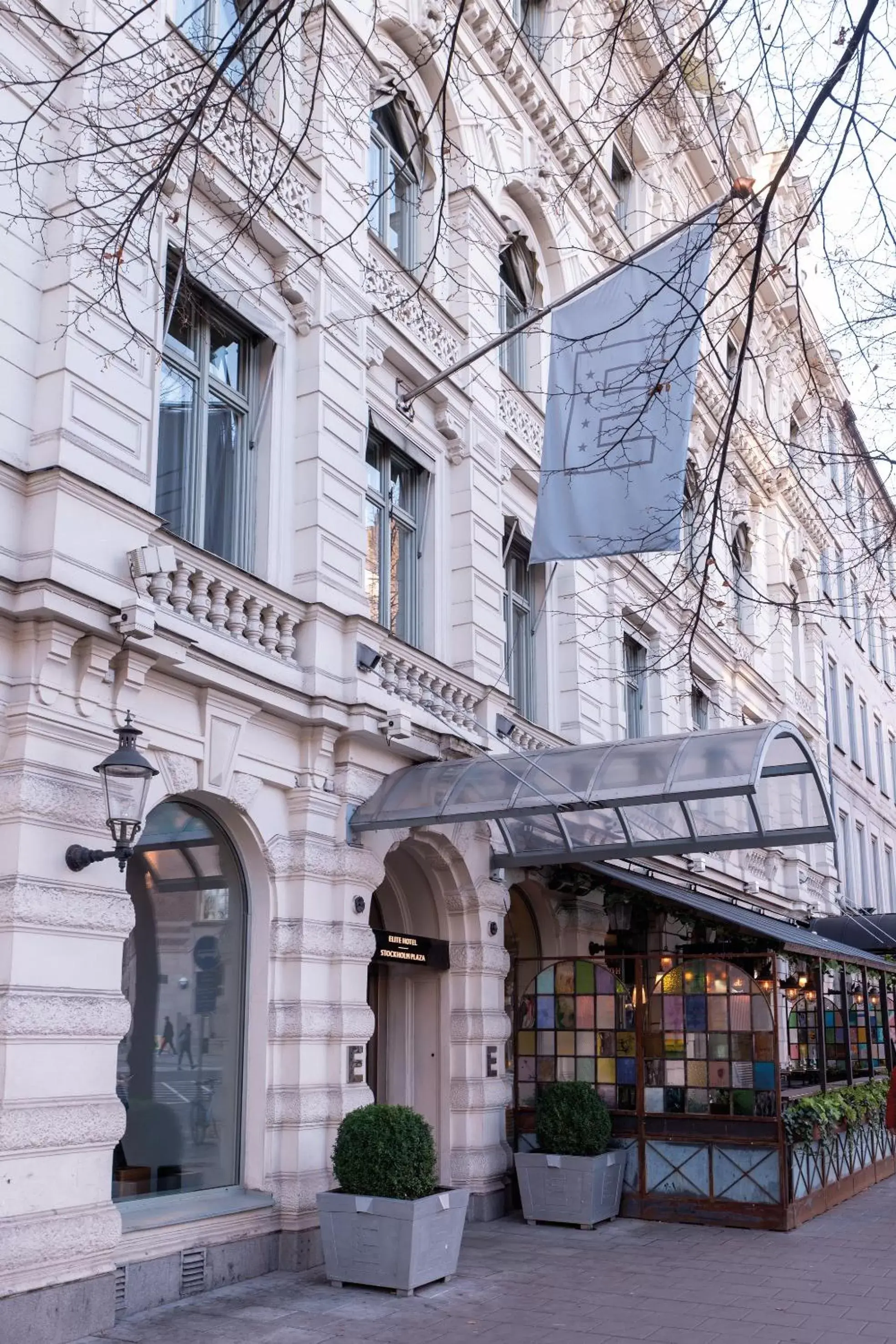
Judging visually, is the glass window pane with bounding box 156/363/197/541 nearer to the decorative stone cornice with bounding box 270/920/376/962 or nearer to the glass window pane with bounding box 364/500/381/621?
the glass window pane with bounding box 364/500/381/621

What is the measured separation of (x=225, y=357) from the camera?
40.4 feet

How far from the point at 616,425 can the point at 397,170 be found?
598 cm

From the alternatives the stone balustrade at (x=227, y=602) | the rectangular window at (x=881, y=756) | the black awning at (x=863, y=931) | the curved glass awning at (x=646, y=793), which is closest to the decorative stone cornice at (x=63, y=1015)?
the stone balustrade at (x=227, y=602)

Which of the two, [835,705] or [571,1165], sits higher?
[835,705]

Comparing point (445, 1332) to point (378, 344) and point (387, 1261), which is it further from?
point (378, 344)

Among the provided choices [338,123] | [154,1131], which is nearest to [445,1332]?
[154,1131]

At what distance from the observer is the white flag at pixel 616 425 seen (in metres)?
10.3

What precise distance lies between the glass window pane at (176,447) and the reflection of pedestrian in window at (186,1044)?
4.08 m

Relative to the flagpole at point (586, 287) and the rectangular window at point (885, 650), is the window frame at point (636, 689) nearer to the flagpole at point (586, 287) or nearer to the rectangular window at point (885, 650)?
the flagpole at point (586, 287)

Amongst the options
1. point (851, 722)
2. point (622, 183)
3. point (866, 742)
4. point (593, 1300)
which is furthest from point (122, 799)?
point (866, 742)

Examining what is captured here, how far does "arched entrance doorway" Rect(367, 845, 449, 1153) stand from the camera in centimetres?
1405

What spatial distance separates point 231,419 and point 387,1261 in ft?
24.2

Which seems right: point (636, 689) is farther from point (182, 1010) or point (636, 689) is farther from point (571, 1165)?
point (182, 1010)

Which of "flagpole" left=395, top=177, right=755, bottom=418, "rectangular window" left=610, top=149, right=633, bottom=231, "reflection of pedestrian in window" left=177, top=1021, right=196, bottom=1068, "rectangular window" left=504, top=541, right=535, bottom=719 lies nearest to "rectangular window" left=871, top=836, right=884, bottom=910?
"rectangular window" left=610, top=149, right=633, bottom=231
